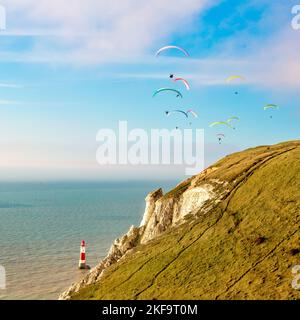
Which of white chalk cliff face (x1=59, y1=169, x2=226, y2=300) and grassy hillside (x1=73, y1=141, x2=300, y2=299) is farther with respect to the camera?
white chalk cliff face (x1=59, y1=169, x2=226, y2=300)

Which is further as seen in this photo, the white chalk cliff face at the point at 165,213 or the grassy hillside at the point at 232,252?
the white chalk cliff face at the point at 165,213

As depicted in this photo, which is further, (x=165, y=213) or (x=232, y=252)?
(x=165, y=213)

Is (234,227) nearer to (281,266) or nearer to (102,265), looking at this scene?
(281,266)

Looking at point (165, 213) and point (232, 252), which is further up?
point (165, 213)
